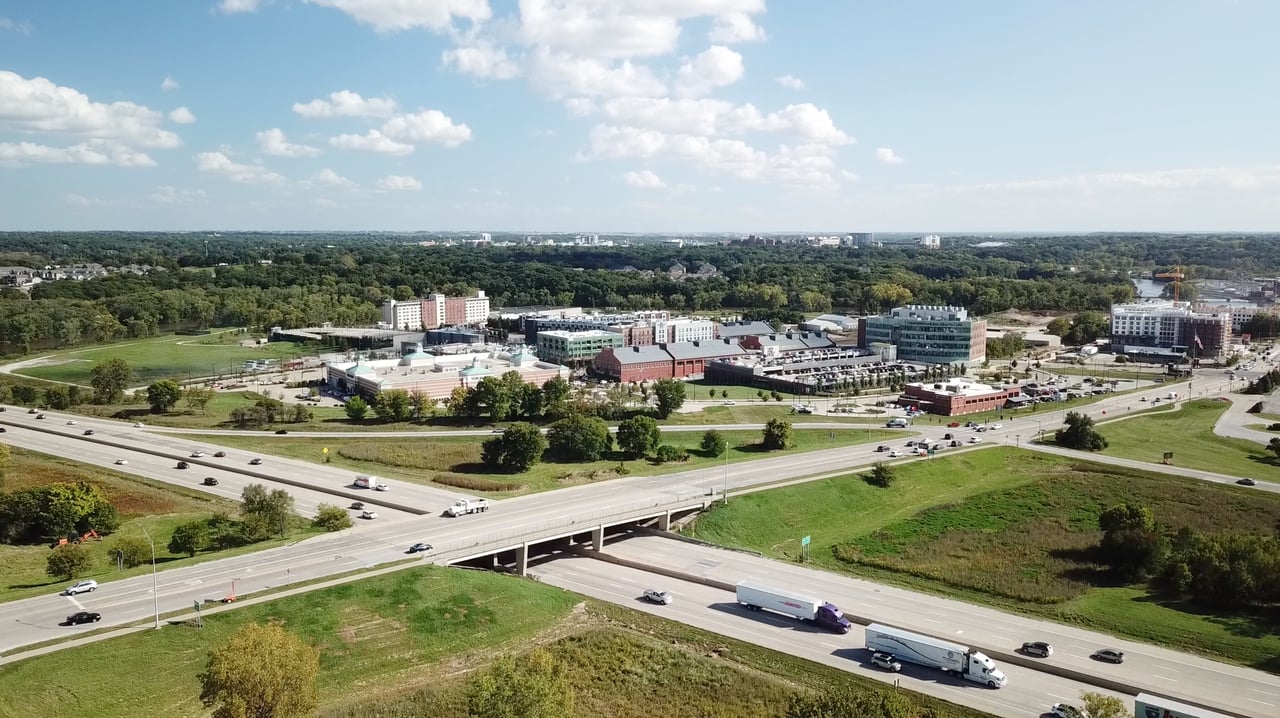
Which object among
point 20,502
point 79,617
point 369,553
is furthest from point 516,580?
point 20,502

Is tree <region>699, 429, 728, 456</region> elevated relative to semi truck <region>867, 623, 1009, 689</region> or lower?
elevated

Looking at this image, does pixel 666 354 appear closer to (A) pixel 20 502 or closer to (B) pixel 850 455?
(B) pixel 850 455

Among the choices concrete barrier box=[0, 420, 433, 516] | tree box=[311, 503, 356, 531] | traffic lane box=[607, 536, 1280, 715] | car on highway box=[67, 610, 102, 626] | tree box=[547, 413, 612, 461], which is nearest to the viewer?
traffic lane box=[607, 536, 1280, 715]

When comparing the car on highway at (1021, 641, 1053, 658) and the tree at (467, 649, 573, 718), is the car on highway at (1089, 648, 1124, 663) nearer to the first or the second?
the car on highway at (1021, 641, 1053, 658)

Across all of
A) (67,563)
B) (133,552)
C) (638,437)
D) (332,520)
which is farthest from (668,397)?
(67,563)

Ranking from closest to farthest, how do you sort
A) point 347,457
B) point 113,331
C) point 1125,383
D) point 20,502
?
1. point 20,502
2. point 347,457
3. point 1125,383
4. point 113,331

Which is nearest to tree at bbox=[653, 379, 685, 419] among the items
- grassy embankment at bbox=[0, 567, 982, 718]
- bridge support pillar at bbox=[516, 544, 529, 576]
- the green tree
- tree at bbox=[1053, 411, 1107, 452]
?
tree at bbox=[1053, 411, 1107, 452]

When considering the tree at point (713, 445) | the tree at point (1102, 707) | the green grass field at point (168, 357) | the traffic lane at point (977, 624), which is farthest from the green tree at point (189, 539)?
the green grass field at point (168, 357)

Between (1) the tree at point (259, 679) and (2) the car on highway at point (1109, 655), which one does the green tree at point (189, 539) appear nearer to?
(1) the tree at point (259, 679)
